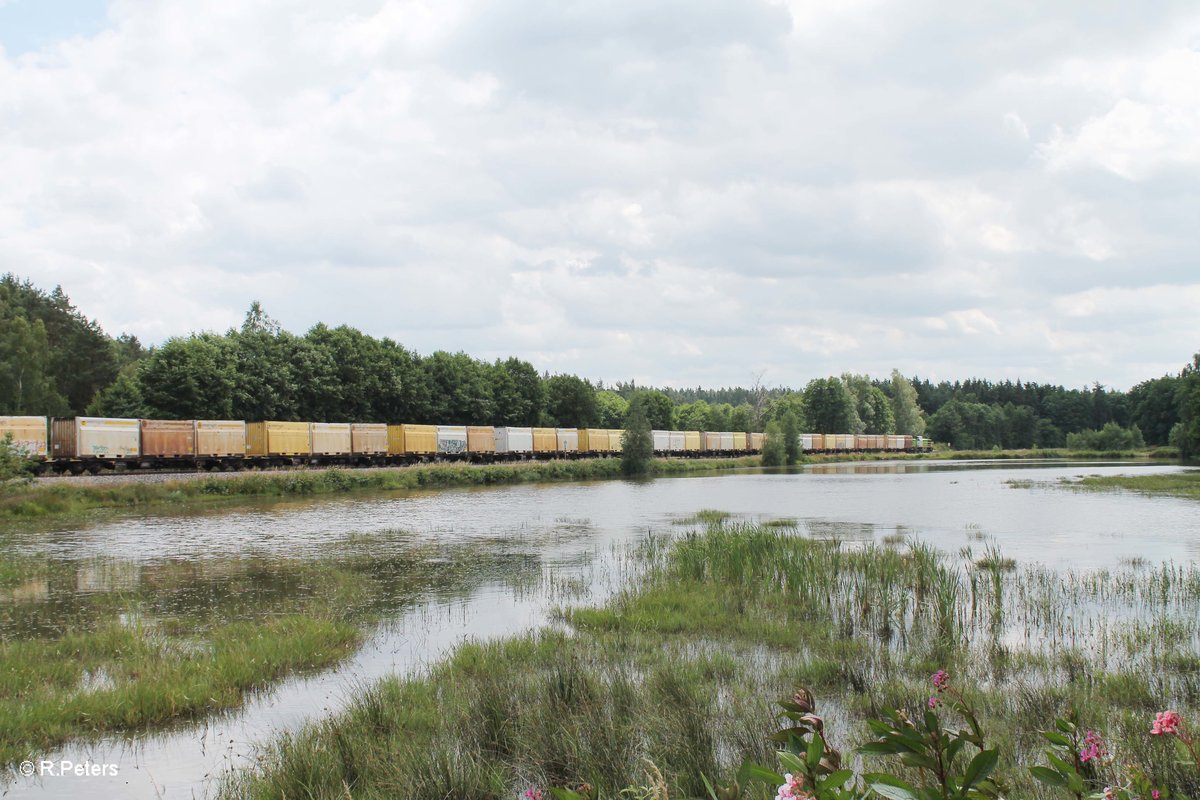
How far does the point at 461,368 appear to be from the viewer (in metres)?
83.5

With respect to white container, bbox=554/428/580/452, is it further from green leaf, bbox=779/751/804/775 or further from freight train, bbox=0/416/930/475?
green leaf, bbox=779/751/804/775

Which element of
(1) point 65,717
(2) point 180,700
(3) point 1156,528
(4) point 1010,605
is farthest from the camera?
(3) point 1156,528

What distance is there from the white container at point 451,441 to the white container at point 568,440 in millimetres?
13031

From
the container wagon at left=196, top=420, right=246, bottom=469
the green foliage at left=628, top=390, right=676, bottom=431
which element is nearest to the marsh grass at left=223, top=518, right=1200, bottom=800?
the container wagon at left=196, top=420, right=246, bottom=469

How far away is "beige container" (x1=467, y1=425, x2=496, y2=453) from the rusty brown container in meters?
24.3

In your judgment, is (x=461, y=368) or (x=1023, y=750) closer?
(x=1023, y=750)

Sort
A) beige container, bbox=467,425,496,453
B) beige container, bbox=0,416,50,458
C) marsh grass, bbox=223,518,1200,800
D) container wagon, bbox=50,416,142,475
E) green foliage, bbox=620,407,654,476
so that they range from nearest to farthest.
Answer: marsh grass, bbox=223,518,1200,800 < beige container, bbox=0,416,50,458 < container wagon, bbox=50,416,142,475 < beige container, bbox=467,425,496,453 < green foliage, bbox=620,407,654,476

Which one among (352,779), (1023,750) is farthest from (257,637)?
(1023,750)

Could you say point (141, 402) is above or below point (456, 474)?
above

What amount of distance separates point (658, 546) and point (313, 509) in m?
19.4

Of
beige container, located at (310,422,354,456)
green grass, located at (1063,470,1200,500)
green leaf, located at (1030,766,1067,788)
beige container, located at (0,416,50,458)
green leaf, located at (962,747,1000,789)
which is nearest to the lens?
green leaf, located at (962,747,1000,789)

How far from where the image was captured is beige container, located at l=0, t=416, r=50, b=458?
123ft

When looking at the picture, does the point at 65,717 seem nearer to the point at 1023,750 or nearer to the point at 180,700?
the point at 180,700

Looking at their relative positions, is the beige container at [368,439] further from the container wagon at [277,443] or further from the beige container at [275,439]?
the beige container at [275,439]
